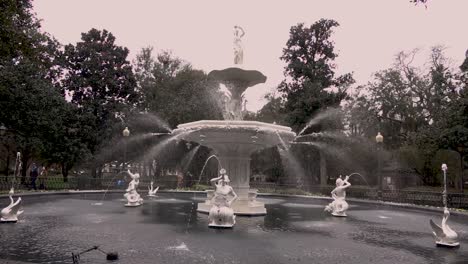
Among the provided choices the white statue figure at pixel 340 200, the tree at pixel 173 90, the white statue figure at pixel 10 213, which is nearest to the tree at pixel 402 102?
the tree at pixel 173 90

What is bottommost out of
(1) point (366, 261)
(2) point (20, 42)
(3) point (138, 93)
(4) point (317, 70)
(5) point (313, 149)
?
(1) point (366, 261)

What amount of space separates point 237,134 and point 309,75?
26201 millimetres

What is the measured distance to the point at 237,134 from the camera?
46.1 ft

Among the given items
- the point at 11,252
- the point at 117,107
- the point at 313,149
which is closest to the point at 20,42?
the point at 11,252

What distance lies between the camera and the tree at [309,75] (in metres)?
37.3

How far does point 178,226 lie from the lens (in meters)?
11.0

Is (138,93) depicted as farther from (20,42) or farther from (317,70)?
(20,42)

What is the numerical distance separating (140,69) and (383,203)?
3469 centimetres

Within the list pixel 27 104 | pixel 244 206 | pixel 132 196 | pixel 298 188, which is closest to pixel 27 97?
pixel 27 104

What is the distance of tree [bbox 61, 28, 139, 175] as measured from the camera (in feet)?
116

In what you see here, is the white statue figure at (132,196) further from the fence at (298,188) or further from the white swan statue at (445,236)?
the white swan statue at (445,236)

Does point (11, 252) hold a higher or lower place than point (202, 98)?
lower

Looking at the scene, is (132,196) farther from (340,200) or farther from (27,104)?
(27,104)

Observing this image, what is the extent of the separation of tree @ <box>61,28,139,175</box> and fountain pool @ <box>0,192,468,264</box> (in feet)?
74.9
